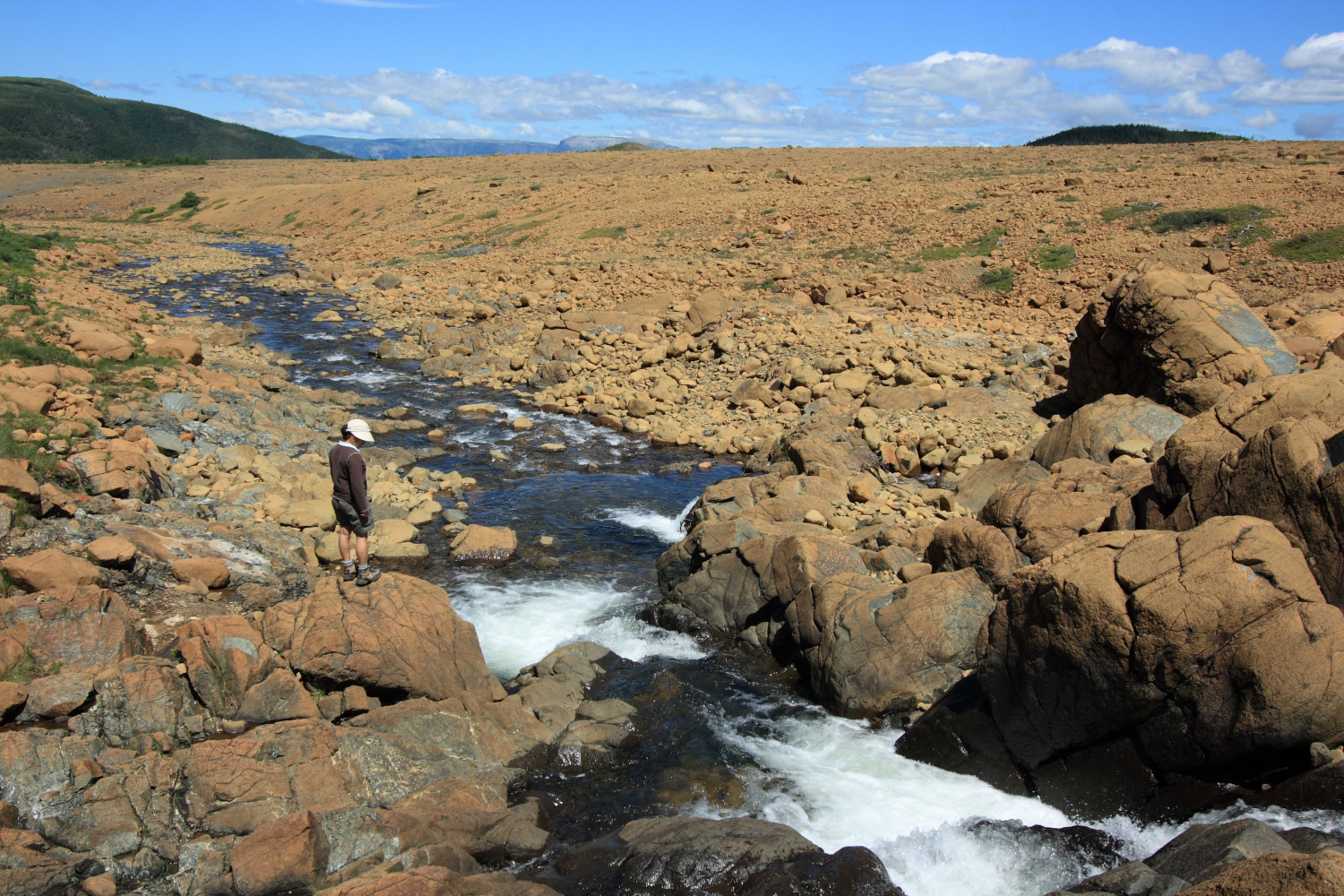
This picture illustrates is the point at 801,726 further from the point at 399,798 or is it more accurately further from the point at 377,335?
the point at 377,335

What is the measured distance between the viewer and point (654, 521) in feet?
48.8

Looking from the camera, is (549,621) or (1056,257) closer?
(549,621)

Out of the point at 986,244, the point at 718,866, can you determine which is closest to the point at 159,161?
the point at 986,244

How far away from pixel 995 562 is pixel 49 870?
353 inches

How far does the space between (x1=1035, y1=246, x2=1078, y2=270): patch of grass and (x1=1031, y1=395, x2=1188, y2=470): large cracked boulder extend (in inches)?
500

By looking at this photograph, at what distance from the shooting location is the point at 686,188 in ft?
130

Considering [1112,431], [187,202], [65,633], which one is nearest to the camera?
[65,633]

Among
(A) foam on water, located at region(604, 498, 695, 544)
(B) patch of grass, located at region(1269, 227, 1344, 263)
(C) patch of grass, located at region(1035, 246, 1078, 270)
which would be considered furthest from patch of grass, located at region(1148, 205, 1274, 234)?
(A) foam on water, located at region(604, 498, 695, 544)

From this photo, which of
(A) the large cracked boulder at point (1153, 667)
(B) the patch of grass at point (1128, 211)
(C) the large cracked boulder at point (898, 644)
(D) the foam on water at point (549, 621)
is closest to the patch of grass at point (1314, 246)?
(B) the patch of grass at point (1128, 211)

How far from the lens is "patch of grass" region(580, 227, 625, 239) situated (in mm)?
34750

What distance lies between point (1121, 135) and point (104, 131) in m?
117

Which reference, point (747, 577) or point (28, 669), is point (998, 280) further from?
point (28, 669)

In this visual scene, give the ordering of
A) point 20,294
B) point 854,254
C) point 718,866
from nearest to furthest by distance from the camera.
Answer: point 718,866
point 20,294
point 854,254

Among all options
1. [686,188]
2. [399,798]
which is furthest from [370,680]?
[686,188]
